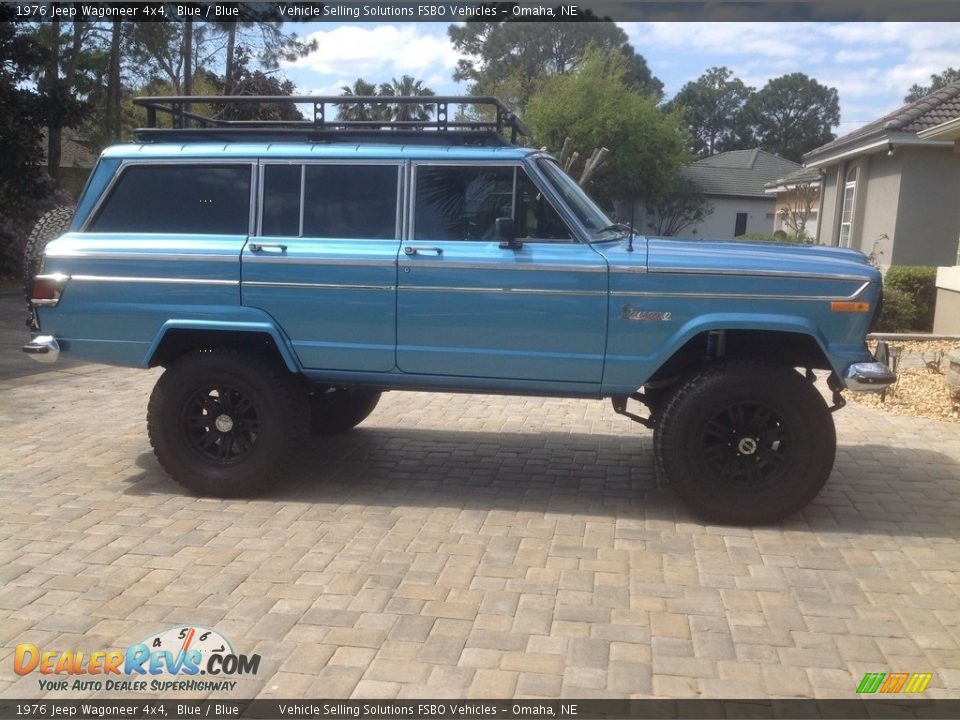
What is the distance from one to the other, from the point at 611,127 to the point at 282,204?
3312cm

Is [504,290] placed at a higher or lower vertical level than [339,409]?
higher

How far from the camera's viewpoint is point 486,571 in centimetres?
456

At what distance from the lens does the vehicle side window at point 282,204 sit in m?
5.59

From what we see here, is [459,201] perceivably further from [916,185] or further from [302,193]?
[916,185]

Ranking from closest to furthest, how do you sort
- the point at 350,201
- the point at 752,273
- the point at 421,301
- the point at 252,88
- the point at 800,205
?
the point at 752,273 → the point at 421,301 → the point at 350,201 → the point at 252,88 → the point at 800,205

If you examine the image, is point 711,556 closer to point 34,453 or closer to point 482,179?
point 482,179

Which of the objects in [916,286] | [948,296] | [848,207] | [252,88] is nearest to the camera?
[948,296]

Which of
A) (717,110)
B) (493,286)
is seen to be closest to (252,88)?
(493,286)

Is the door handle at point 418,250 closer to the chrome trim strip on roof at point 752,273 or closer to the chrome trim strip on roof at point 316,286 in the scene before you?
the chrome trim strip on roof at point 316,286

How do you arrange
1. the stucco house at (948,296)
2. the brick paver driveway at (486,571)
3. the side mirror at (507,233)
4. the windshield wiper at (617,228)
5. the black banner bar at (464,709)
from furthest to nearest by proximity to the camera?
the stucco house at (948,296) < the windshield wiper at (617,228) < the side mirror at (507,233) < the brick paver driveway at (486,571) < the black banner bar at (464,709)

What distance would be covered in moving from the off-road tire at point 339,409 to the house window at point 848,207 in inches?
580

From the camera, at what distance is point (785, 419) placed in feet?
16.7

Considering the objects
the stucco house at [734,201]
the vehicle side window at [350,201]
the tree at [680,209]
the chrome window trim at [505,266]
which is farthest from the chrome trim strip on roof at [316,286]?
the stucco house at [734,201]

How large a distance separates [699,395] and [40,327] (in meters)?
4.16
